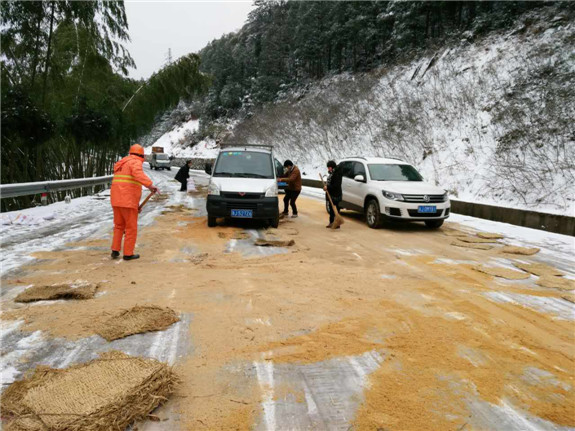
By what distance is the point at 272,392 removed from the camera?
2.60 meters

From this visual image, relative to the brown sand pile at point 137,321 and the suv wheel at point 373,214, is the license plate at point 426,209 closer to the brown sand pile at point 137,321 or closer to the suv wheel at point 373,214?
the suv wheel at point 373,214

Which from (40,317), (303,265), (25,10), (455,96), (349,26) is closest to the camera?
(40,317)

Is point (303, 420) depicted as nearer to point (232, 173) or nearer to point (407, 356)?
point (407, 356)

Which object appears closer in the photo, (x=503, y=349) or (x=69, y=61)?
(x=503, y=349)

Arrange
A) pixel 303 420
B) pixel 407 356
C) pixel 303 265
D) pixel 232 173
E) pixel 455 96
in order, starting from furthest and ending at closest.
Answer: pixel 455 96
pixel 232 173
pixel 303 265
pixel 407 356
pixel 303 420

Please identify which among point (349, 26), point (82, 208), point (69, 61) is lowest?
point (82, 208)

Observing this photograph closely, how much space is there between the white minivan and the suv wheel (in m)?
2.44

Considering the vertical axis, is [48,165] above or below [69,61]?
below

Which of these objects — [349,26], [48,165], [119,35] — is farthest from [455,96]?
[349,26]

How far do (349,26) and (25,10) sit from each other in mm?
43697

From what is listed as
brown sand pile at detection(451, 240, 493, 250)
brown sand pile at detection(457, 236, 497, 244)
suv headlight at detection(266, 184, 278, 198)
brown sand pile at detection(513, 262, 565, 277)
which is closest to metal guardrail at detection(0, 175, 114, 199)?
suv headlight at detection(266, 184, 278, 198)

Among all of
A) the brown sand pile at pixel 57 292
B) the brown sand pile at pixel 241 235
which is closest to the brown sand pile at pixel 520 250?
the brown sand pile at pixel 241 235

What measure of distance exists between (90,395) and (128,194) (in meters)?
3.98

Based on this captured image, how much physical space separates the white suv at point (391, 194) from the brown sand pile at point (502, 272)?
3120 mm
